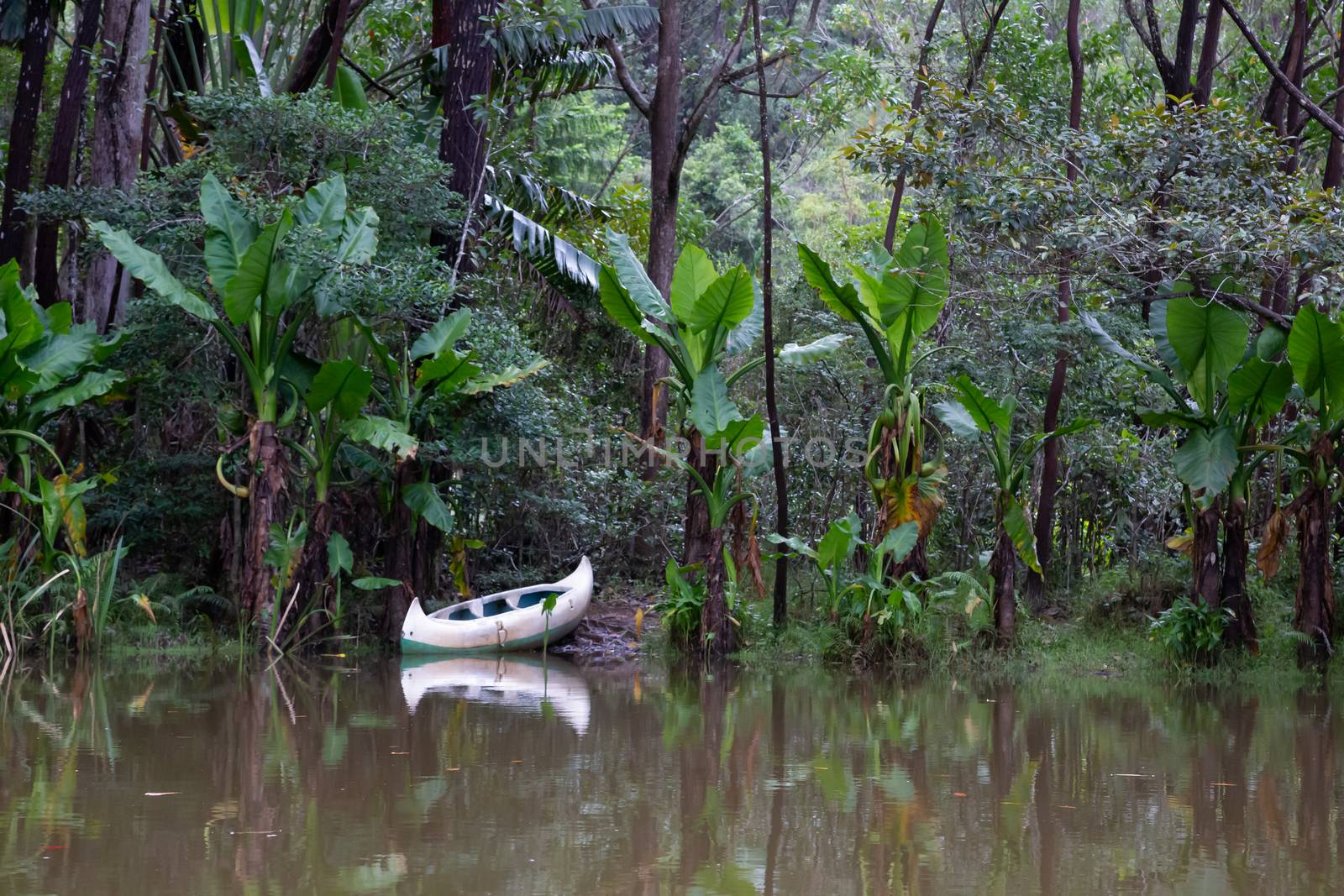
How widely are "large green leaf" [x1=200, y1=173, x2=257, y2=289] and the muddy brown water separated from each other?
12.0ft

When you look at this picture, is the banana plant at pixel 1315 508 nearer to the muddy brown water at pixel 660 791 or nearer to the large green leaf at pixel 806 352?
the muddy brown water at pixel 660 791

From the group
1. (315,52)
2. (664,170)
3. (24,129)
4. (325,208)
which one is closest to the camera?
(325,208)

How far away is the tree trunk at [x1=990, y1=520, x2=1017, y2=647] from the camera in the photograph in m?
10.8

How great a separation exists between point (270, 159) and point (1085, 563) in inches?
392

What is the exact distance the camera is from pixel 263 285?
10.9 meters

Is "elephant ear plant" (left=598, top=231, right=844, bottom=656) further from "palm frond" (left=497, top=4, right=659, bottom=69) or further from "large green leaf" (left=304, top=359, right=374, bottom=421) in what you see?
"palm frond" (left=497, top=4, right=659, bottom=69)

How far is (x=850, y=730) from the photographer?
755 cm

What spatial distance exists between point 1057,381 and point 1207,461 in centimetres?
228

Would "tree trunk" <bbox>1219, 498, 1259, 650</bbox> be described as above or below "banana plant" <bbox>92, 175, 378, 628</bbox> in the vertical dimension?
below

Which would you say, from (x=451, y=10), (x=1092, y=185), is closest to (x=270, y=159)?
(x=451, y=10)

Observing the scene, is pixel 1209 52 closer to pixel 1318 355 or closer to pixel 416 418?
pixel 1318 355

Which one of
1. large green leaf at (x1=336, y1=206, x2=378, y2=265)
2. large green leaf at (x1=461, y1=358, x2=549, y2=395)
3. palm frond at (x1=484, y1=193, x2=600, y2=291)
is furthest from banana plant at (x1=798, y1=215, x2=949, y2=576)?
palm frond at (x1=484, y1=193, x2=600, y2=291)

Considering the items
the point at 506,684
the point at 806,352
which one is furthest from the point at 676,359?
the point at 506,684

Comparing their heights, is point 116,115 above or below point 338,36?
below
